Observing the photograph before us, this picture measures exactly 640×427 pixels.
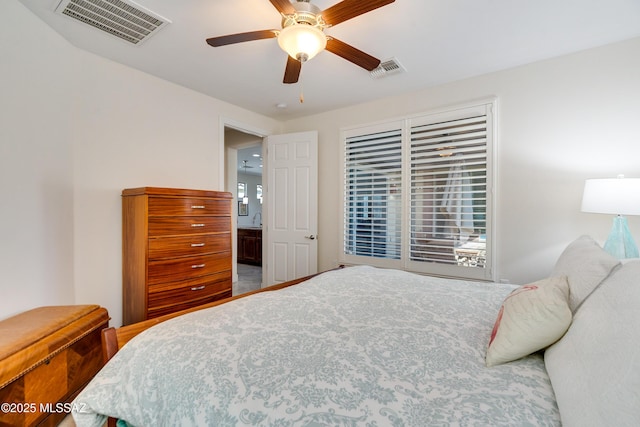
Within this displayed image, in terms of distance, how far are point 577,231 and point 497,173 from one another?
0.82 m

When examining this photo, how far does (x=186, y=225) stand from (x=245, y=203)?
6874 mm

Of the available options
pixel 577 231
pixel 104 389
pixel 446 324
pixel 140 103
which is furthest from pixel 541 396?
pixel 140 103

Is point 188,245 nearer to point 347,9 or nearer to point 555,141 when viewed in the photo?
point 347,9

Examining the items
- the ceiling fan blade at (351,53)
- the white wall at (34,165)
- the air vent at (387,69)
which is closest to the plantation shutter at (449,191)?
the air vent at (387,69)

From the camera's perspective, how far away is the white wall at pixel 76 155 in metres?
1.87

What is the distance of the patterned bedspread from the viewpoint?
725mm

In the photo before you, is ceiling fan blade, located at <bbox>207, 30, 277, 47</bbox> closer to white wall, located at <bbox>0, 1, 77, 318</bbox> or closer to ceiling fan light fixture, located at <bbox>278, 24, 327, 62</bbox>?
ceiling fan light fixture, located at <bbox>278, 24, 327, 62</bbox>

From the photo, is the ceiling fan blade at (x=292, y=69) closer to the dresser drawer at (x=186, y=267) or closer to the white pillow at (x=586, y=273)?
the dresser drawer at (x=186, y=267)

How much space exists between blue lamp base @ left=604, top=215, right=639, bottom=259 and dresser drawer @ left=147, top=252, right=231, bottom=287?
10.5 ft

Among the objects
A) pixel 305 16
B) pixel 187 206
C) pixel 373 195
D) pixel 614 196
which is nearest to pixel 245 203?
pixel 373 195

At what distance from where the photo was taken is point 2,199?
1.77 meters

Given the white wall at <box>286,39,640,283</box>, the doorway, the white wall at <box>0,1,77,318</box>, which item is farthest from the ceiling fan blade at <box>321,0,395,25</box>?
the doorway

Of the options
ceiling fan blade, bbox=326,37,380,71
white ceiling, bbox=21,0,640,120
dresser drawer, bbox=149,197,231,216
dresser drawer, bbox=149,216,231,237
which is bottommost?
dresser drawer, bbox=149,216,231,237

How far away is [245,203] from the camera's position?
931 cm
